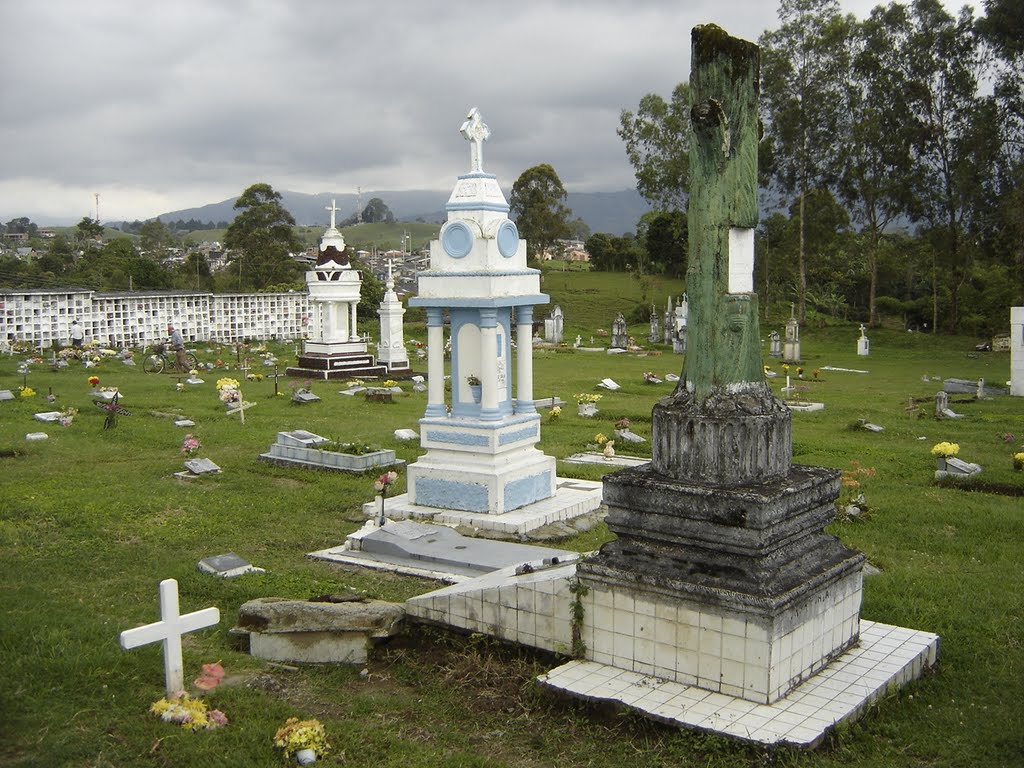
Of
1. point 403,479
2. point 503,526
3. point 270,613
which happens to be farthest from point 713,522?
point 403,479

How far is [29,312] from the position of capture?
3095 cm

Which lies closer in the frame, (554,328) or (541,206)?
(554,328)

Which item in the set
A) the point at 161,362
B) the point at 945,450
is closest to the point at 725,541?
the point at 945,450

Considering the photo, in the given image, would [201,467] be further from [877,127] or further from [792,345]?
[877,127]

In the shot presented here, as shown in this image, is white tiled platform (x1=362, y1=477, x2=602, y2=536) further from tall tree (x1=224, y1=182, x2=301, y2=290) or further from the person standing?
tall tree (x1=224, y1=182, x2=301, y2=290)

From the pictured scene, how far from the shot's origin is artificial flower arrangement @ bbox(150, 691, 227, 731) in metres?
5.69

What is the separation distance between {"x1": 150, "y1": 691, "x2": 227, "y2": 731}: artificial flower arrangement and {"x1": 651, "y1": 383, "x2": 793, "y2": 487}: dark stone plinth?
10.4 feet

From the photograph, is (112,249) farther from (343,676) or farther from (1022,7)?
(343,676)

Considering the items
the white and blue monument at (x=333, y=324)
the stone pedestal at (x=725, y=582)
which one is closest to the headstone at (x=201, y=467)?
the stone pedestal at (x=725, y=582)

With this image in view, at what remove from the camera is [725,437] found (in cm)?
618

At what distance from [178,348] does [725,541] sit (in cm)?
2717

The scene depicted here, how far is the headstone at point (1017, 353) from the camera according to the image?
21.2 meters

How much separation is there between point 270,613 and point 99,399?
14594 mm

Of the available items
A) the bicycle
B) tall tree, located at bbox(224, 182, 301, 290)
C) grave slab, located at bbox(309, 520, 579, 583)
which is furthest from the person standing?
tall tree, located at bbox(224, 182, 301, 290)
